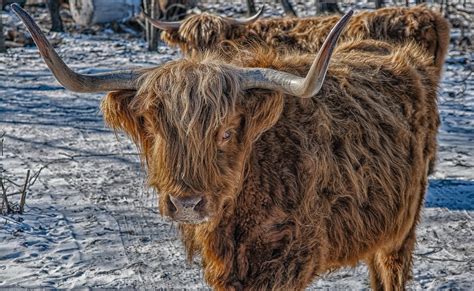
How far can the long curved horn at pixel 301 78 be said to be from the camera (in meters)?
2.67

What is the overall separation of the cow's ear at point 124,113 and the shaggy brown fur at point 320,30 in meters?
3.84

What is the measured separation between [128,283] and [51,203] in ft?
5.50

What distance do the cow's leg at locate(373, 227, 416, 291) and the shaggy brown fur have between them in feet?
10.1

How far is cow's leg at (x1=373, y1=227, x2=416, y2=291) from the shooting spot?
419 centimetres

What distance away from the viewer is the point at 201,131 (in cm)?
290

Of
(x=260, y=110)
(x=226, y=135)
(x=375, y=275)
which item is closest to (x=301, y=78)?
(x=260, y=110)

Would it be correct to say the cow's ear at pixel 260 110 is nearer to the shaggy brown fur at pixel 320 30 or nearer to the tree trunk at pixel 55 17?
the shaggy brown fur at pixel 320 30

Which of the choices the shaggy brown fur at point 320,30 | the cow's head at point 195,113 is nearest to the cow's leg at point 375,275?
the cow's head at point 195,113

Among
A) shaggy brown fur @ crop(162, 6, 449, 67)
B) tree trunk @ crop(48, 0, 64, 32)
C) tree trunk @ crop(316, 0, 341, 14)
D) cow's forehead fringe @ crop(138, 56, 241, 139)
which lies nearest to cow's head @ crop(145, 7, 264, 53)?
shaggy brown fur @ crop(162, 6, 449, 67)

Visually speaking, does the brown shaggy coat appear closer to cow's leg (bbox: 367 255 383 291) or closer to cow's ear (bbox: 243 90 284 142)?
cow's ear (bbox: 243 90 284 142)

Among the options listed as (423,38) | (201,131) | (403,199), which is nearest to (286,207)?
(201,131)

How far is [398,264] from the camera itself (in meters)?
4.20

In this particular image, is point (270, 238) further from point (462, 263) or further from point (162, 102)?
point (462, 263)

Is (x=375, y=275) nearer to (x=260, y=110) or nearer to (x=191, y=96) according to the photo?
(x=260, y=110)
